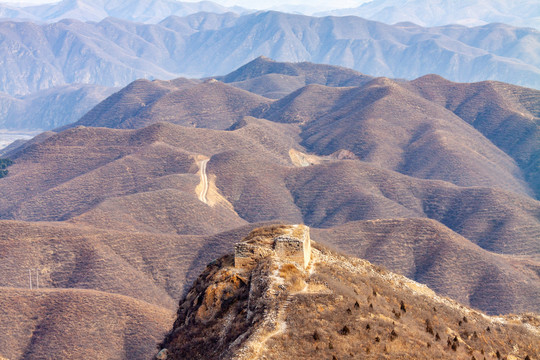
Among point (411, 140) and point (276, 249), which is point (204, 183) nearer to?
point (411, 140)

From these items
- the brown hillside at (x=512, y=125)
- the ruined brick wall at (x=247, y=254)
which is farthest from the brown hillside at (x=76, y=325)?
the brown hillside at (x=512, y=125)

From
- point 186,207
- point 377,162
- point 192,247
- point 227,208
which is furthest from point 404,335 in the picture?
point 377,162

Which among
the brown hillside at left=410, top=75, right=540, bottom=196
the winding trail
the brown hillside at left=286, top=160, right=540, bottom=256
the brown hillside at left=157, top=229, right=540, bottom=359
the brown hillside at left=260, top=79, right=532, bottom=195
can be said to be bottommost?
the brown hillside at left=410, top=75, right=540, bottom=196

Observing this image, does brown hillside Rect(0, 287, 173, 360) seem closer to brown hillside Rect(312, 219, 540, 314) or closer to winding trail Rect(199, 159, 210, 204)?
brown hillside Rect(312, 219, 540, 314)

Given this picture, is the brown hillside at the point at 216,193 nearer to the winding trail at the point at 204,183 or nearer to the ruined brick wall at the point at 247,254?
the winding trail at the point at 204,183

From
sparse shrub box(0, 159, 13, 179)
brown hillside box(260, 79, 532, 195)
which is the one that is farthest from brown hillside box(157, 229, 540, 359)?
sparse shrub box(0, 159, 13, 179)
